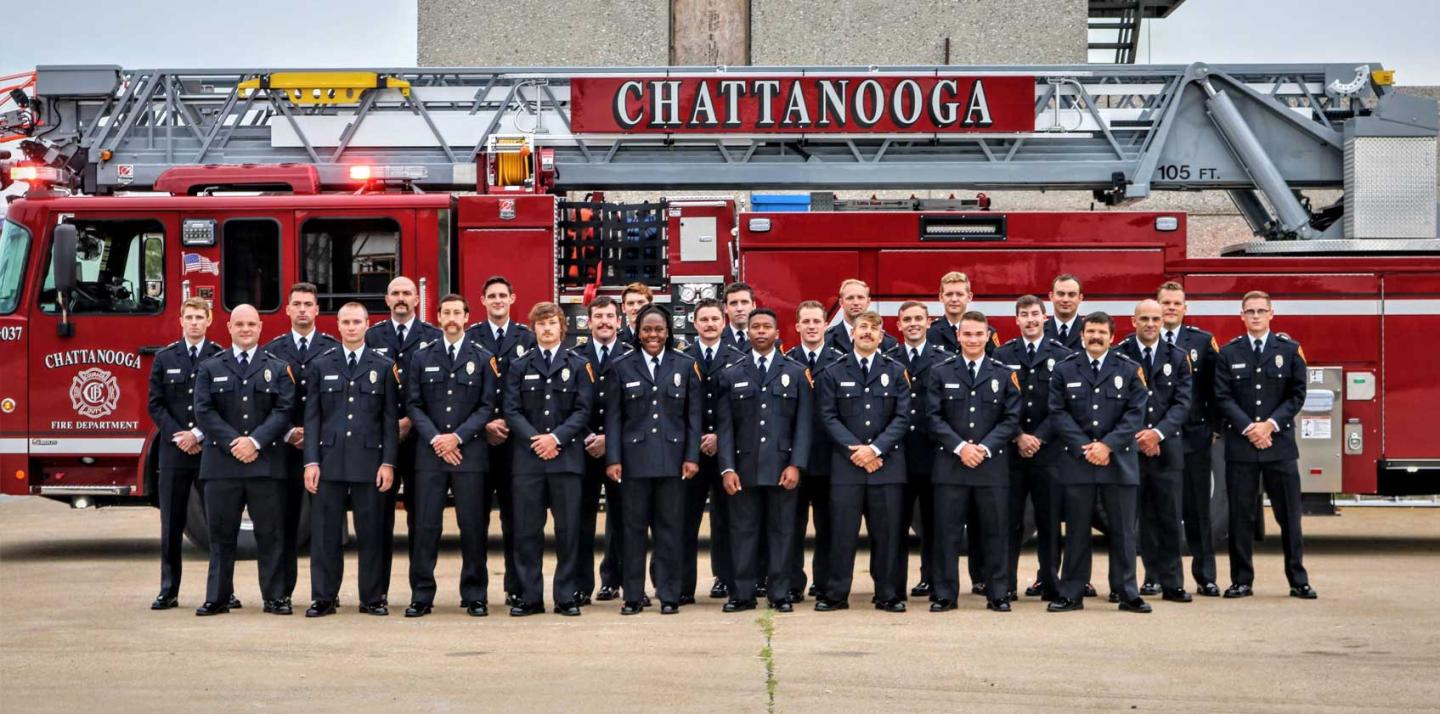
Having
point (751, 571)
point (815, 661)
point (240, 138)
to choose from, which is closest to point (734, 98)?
point (240, 138)

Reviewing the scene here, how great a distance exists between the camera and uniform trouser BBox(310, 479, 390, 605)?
9750mm

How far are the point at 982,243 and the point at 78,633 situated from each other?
6824 millimetres

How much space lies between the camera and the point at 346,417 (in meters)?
9.68

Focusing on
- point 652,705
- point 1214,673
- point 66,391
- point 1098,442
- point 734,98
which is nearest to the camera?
point 652,705

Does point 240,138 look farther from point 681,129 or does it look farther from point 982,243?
point 982,243

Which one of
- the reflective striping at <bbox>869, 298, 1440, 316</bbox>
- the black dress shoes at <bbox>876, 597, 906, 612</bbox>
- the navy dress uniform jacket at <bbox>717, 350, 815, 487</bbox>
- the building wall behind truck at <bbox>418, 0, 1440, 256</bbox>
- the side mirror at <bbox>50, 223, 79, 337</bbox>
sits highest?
the building wall behind truck at <bbox>418, 0, 1440, 256</bbox>

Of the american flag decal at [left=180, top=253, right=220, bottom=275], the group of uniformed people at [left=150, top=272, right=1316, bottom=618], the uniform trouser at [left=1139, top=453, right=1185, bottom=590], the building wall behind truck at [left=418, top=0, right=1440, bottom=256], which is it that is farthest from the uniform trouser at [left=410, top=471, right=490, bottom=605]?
the building wall behind truck at [left=418, top=0, right=1440, bottom=256]

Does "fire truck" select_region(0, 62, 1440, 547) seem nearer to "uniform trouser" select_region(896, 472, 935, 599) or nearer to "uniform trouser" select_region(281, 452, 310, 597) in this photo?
"uniform trouser" select_region(281, 452, 310, 597)

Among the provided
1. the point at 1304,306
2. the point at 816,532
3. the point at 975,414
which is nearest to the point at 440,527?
the point at 816,532

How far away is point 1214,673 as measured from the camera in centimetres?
775

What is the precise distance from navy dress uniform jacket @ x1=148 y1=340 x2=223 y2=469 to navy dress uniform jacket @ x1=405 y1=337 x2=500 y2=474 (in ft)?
4.34

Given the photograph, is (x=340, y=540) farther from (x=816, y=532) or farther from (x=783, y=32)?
(x=783, y=32)

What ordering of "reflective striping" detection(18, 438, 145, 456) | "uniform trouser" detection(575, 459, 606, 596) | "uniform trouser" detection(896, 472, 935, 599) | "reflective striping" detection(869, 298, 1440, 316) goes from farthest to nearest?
1. "reflective striping" detection(869, 298, 1440, 316)
2. "reflective striping" detection(18, 438, 145, 456)
3. "uniform trouser" detection(896, 472, 935, 599)
4. "uniform trouser" detection(575, 459, 606, 596)

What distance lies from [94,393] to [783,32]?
11.8 meters
